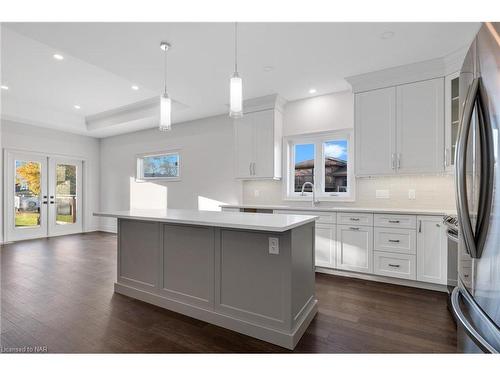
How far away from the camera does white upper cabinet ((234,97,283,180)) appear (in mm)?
4312

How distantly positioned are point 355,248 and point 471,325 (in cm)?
230

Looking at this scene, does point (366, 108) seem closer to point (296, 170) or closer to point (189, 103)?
point (296, 170)

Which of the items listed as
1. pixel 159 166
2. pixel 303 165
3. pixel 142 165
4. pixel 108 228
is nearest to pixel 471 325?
pixel 303 165

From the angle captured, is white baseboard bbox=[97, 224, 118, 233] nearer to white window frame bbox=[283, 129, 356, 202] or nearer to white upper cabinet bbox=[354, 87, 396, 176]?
white window frame bbox=[283, 129, 356, 202]

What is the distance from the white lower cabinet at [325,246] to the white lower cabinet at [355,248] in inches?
3.2

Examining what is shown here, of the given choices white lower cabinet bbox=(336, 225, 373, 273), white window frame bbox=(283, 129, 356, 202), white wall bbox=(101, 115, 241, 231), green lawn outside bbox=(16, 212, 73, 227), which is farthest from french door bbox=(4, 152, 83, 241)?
white lower cabinet bbox=(336, 225, 373, 273)

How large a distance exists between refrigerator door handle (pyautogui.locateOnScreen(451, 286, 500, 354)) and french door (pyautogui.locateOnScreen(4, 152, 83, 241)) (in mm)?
7745

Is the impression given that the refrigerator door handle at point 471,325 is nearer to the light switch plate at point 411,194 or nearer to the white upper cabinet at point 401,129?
the white upper cabinet at point 401,129

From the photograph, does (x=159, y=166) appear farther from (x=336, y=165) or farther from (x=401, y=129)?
(x=401, y=129)

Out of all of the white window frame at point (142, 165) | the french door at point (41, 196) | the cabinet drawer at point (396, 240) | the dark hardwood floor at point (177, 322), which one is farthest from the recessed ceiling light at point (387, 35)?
the french door at point (41, 196)

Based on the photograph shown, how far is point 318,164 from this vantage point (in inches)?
167

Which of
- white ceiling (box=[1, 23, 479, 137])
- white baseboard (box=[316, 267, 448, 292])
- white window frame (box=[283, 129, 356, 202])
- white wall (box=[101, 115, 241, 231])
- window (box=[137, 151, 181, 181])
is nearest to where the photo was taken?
white ceiling (box=[1, 23, 479, 137])
